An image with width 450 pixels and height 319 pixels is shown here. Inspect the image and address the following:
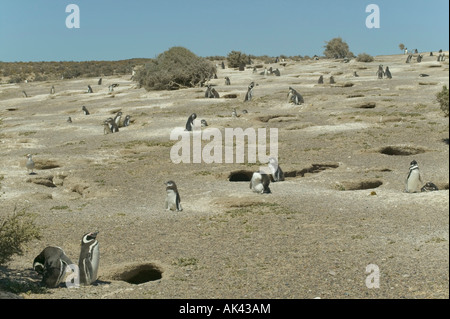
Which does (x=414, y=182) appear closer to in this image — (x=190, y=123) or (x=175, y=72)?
(x=190, y=123)

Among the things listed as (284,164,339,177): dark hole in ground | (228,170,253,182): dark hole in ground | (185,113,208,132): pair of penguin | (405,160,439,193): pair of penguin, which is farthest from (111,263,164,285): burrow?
(185,113,208,132): pair of penguin

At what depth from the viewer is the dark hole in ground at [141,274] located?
34.8 ft

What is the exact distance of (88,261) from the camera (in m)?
9.30

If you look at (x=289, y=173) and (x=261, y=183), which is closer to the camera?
(x=261, y=183)

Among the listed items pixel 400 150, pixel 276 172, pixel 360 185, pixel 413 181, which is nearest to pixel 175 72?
pixel 400 150

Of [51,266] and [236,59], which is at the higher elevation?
[236,59]

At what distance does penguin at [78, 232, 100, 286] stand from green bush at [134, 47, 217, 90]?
126ft

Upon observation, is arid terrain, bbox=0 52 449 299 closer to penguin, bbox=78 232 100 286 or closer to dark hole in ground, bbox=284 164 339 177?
dark hole in ground, bbox=284 164 339 177

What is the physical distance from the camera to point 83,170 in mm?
20750

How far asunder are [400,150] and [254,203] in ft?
29.6

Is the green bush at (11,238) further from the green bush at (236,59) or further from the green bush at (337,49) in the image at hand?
the green bush at (337,49)

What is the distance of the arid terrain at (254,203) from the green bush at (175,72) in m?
12.4

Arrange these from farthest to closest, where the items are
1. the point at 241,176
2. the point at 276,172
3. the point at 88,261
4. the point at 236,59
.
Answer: the point at 236,59
the point at 241,176
the point at 276,172
the point at 88,261
